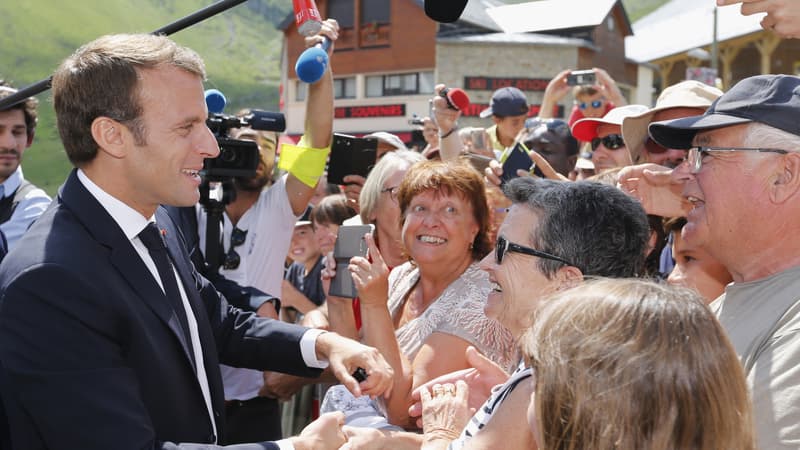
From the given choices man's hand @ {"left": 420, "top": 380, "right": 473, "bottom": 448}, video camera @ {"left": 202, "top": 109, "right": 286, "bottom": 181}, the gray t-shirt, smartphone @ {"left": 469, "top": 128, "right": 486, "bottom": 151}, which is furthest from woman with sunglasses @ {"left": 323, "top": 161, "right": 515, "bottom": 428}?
smartphone @ {"left": 469, "top": 128, "right": 486, "bottom": 151}

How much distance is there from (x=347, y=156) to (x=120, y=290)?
2.37 meters

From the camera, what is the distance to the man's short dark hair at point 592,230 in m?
2.06

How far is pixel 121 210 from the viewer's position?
2.00m

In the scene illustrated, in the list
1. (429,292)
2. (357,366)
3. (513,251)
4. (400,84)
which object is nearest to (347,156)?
(429,292)

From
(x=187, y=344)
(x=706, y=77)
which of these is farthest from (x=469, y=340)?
(x=706, y=77)

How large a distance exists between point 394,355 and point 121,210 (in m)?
1.15

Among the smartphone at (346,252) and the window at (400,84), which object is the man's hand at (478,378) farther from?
the window at (400,84)

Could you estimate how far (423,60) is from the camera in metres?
29.1

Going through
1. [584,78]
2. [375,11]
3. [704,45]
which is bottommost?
[584,78]

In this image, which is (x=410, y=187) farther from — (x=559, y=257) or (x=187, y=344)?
(x=187, y=344)

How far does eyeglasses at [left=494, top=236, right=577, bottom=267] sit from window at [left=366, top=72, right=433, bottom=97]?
90.2 ft

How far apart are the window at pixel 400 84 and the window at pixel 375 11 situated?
2.34m

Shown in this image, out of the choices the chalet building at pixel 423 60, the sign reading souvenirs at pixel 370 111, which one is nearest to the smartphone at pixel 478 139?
the chalet building at pixel 423 60

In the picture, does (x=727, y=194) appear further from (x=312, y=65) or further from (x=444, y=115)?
(x=444, y=115)
